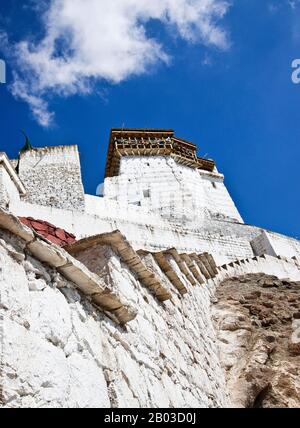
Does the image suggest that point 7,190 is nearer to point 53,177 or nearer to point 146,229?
point 53,177

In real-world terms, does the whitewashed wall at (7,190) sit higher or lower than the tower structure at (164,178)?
lower

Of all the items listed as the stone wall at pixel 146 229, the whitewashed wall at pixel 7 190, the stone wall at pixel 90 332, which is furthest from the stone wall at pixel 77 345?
the stone wall at pixel 146 229

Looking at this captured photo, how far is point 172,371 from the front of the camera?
3.63 meters

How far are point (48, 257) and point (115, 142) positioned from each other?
27.7 m

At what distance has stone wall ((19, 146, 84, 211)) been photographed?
18922mm

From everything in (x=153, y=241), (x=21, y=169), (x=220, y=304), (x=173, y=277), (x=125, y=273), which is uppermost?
(x=21, y=169)

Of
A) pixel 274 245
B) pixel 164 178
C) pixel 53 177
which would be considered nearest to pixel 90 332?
pixel 53 177

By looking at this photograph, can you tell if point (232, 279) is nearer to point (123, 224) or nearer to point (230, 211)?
point (123, 224)

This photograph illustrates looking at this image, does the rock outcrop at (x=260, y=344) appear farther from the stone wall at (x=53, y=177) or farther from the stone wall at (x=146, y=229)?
the stone wall at (x=53, y=177)

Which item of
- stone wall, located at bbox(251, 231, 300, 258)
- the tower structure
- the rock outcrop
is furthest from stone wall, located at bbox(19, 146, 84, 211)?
the rock outcrop

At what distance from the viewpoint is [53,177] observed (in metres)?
19.9

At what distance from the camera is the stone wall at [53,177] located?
62.1ft

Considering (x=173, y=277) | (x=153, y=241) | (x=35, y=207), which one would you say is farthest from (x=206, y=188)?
(x=173, y=277)

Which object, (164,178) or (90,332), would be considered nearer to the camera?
(90,332)
